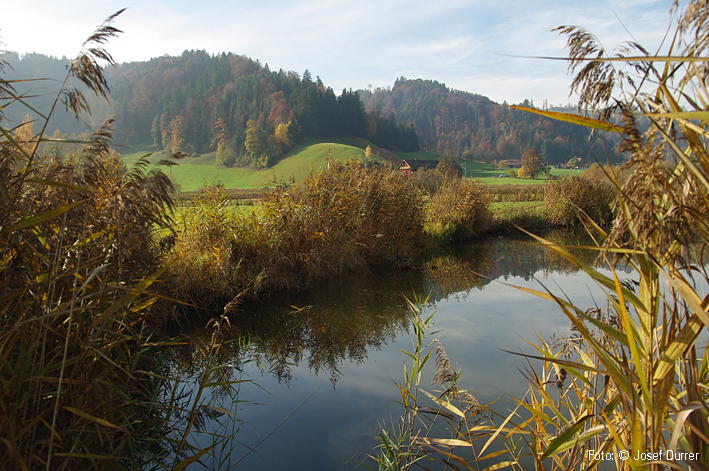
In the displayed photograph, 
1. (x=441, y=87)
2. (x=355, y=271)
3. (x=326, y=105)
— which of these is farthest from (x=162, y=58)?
(x=355, y=271)

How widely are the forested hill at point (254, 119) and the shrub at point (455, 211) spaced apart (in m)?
61.7

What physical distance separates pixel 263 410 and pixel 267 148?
256 feet

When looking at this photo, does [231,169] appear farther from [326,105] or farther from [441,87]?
[441,87]

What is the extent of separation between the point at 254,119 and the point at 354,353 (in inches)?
3338

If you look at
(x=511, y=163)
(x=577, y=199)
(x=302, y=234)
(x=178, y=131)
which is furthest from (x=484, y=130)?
(x=302, y=234)

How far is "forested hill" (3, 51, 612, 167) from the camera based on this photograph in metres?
83.6

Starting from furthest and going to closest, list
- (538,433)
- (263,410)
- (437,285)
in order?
(437,285) < (263,410) < (538,433)

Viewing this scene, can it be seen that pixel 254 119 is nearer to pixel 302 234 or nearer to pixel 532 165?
→ pixel 532 165

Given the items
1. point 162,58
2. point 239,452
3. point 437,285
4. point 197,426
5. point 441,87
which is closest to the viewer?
point 239,452

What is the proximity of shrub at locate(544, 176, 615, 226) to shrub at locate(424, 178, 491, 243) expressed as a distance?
4.56 metres

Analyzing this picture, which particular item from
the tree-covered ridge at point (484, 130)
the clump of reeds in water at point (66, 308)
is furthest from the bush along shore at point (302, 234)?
the tree-covered ridge at point (484, 130)

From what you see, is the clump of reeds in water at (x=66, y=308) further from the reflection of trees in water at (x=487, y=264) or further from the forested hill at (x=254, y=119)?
the forested hill at (x=254, y=119)

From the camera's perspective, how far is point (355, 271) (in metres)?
11.2

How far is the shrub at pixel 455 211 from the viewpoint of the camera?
16.4 m
